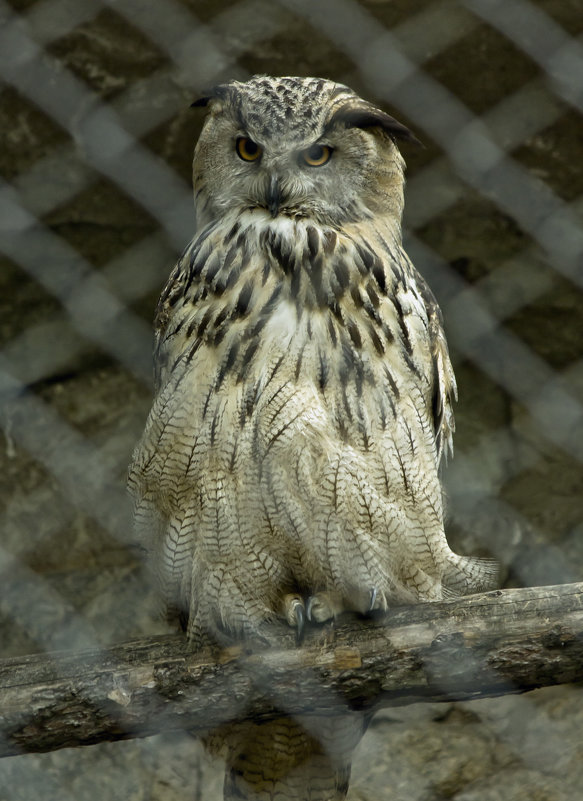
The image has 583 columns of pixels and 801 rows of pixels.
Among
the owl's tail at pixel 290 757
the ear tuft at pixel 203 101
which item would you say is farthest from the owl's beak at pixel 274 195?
the owl's tail at pixel 290 757

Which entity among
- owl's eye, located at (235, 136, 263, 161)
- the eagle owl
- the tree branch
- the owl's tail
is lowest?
the owl's tail

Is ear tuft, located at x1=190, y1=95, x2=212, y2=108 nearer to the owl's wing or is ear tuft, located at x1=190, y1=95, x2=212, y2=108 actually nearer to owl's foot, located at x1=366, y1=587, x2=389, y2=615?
the owl's wing

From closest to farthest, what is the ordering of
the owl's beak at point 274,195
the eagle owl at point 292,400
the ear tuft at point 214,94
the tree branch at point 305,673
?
1. the tree branch at point 305,673
2. the eagle owl at point 292,400
3. the owl's beak at point 274,195
4. the ear tuft at point 214,94

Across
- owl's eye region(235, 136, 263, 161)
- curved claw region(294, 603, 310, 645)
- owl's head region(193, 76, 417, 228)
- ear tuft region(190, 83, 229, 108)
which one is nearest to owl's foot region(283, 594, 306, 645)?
curved claw region(294, 603, 310, 645)

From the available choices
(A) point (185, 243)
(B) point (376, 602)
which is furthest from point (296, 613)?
(A) point (185, 243)

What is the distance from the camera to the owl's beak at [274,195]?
1938 millimetres

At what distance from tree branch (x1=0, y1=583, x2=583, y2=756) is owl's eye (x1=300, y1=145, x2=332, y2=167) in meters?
0.81

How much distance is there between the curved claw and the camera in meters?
1.86

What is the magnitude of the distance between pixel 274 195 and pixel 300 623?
0.74 meters

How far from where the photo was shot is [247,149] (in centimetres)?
202

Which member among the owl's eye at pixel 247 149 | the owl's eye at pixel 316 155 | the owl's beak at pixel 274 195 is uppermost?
the owl's eye at pixel 247 149

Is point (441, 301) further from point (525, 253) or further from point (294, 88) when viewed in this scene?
point (294, 88)

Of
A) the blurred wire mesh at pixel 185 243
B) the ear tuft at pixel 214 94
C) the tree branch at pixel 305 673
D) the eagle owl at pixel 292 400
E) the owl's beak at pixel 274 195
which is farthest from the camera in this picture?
the blurred wire mesh at pixel 185 243

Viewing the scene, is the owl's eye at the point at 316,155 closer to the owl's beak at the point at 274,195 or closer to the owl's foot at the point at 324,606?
the owl's beak at the point at 274,195
